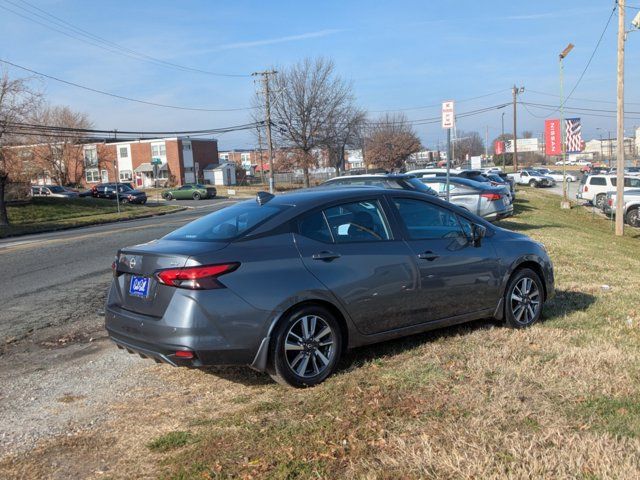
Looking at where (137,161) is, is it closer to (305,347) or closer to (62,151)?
(62,151)

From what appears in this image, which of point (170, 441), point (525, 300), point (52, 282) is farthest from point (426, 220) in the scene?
point (52, 282)

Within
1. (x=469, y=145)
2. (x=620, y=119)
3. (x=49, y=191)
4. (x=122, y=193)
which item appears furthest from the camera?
(x=469, y=145)

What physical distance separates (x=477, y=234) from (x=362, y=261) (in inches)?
59.7

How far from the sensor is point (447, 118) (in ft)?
42.1

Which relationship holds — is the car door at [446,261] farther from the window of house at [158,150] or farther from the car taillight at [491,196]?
the window of house at [158,150]

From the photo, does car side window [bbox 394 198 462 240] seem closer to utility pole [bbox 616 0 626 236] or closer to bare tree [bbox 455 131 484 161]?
utility pole [bbox 616 0 626 236]

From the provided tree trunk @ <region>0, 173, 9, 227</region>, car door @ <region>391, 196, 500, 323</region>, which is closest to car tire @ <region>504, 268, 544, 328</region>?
car door @ <region>391, 196, 500, 323</region>

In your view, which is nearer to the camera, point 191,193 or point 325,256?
point 325,256

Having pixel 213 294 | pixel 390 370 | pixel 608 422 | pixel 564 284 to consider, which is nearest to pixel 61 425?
pixel 213 294

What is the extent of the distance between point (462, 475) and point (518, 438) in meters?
0.56

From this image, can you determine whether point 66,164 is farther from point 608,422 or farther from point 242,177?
point 608,422

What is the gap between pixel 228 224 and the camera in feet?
16.3

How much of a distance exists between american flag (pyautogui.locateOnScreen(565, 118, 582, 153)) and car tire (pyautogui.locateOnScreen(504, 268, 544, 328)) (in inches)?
1513

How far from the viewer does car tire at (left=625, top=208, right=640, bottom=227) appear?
82.7 ft
